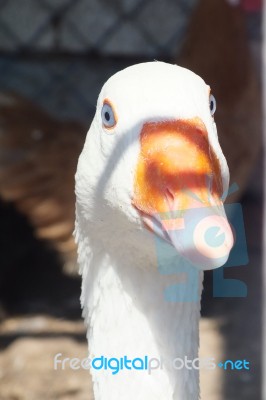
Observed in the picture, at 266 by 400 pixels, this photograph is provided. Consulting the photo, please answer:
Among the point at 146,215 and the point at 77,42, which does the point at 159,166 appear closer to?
the point at 146,215

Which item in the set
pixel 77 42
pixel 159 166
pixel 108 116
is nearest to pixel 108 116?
Result: pixel 108 116

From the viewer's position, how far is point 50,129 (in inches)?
96.5

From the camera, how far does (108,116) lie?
0.92 meters

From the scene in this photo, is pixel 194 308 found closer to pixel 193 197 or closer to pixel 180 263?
pixel 180 263

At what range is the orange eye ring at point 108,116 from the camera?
2.98ft

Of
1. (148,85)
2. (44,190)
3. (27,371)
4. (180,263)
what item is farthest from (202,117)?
(44,190)

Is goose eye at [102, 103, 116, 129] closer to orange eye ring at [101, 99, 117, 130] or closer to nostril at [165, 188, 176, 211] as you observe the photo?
orange eye ring at [101, 99, 117, 130]

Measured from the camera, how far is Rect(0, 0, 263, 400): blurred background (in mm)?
2088

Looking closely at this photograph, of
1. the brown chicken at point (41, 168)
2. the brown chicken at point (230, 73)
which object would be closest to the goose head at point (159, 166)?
the brown chicken at point (41, 168)

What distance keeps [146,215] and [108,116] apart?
0.47 feet

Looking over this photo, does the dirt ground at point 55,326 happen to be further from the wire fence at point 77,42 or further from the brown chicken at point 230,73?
the wire fence at point 77,42

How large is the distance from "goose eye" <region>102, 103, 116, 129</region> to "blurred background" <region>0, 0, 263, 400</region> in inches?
27.8

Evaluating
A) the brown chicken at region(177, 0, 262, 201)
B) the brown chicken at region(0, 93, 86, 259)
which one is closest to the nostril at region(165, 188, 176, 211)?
the brown chicken at region(0, 93, 86, 259)

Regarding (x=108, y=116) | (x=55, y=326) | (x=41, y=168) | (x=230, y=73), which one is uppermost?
(x=230, y=73)
